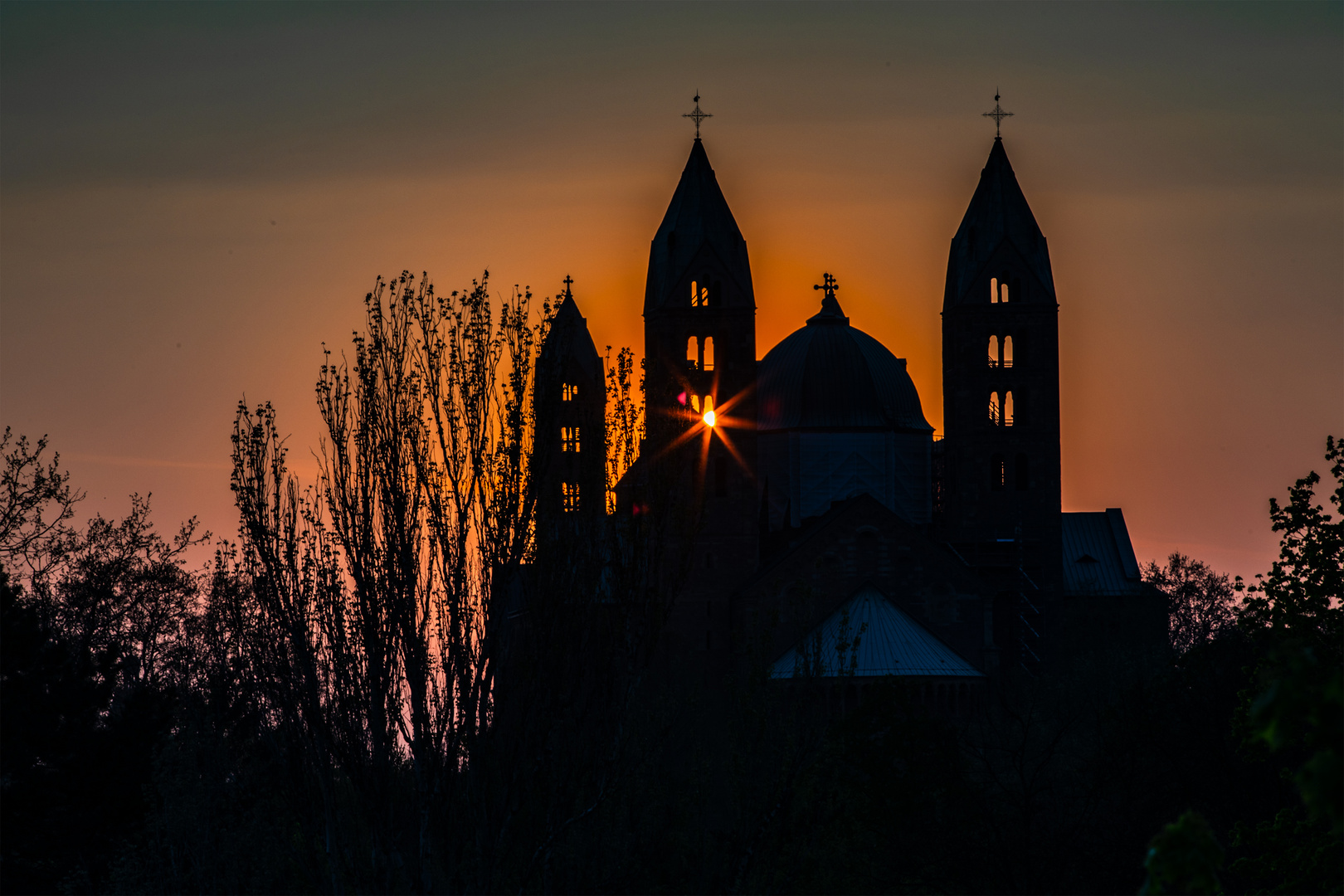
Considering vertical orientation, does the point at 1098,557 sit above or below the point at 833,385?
below

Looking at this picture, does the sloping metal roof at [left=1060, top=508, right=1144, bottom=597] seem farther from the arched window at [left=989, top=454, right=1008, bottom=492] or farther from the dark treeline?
the dark treeline

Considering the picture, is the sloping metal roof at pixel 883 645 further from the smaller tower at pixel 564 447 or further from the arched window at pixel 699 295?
the smaller tower at pixel 564 447

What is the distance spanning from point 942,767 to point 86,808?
17.4m

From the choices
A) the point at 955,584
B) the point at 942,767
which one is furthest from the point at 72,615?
the point at 955,584

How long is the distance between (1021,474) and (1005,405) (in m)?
2.73

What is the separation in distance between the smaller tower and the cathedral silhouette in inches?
911

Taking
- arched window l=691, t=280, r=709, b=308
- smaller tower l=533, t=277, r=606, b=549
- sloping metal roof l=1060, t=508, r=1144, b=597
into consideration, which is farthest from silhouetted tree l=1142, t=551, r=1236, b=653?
smaller tower l=533, t=277, r=606, b=549

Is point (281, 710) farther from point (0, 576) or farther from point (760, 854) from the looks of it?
point (760, 854)

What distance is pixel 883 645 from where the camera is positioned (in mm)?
59969

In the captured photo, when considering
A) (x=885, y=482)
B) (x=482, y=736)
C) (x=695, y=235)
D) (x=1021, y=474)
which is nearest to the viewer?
(x=482, y=736)

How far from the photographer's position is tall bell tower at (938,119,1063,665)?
218 ft

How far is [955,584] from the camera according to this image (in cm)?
6281

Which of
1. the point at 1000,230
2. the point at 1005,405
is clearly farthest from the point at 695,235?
the point at 1005,405

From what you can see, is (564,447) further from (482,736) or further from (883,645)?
(883,645)
